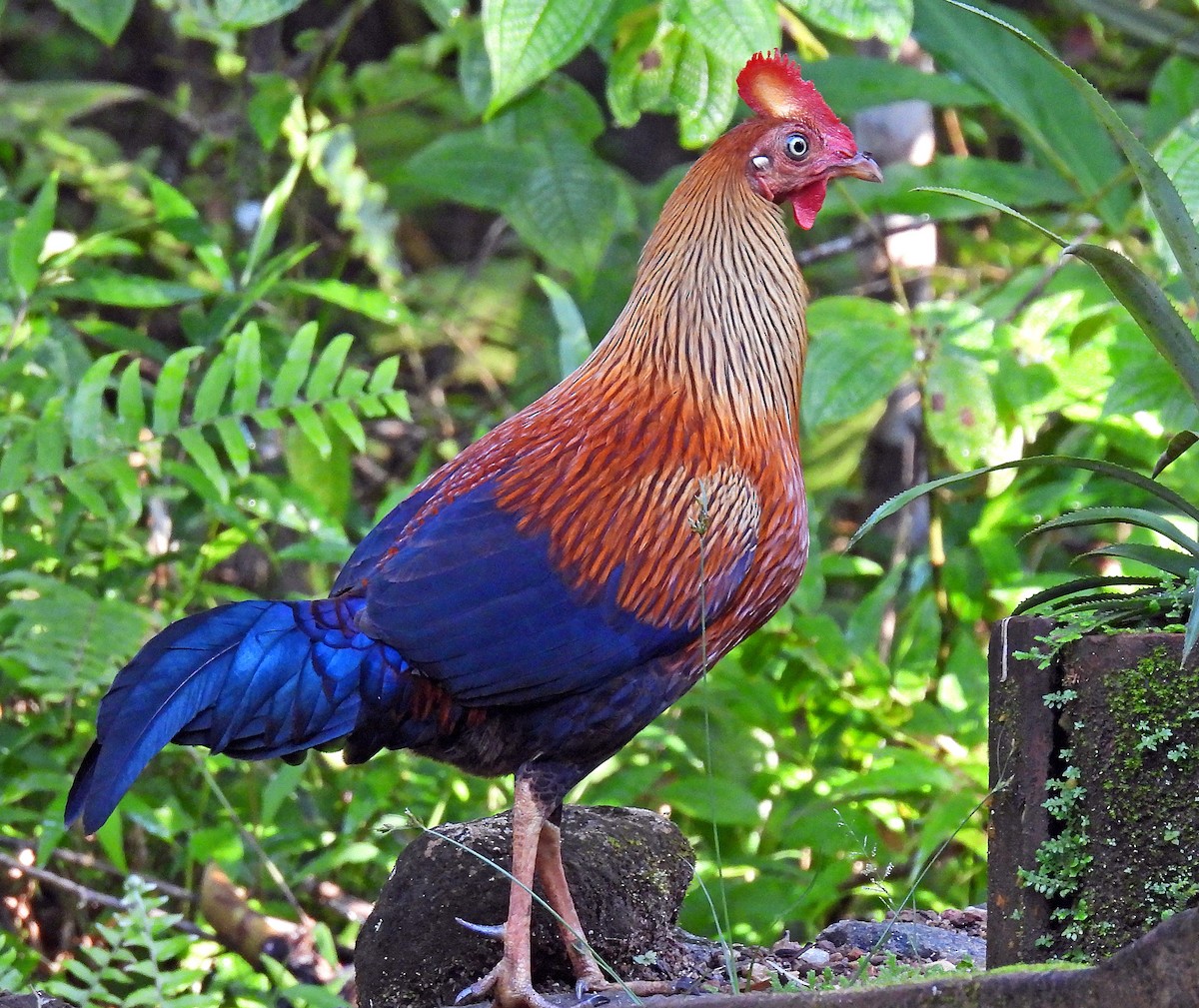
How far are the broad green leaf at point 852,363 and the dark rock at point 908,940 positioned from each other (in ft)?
4.28

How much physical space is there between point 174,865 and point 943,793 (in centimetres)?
208

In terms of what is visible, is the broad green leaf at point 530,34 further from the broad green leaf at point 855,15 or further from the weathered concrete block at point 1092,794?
the weathered concrete block at point 1092,794

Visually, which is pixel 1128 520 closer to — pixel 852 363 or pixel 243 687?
pixel 243 687

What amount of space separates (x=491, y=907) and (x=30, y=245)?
2.35m

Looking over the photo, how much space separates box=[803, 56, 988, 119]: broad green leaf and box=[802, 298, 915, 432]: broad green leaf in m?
0.67

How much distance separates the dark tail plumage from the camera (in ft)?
7.04

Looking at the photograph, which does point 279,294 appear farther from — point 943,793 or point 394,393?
point 943,793

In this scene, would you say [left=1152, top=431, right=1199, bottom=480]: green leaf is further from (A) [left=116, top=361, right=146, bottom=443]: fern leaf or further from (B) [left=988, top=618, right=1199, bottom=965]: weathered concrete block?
(A) [left=116, top=361, right=146, bottom=443]: fern leaf

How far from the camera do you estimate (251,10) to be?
3.37 m

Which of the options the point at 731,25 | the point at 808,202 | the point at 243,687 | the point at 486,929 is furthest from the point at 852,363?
the point at 243,687

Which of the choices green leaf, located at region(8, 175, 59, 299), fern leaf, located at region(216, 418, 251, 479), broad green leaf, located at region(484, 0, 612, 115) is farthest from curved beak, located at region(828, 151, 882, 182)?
green leaf, located at region(8, 175, 59, 299)

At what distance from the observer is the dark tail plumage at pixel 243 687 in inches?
84.4

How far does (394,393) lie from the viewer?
11.2 ft

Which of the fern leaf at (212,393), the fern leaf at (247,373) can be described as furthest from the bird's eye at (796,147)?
the fern leaf at (212,393)
